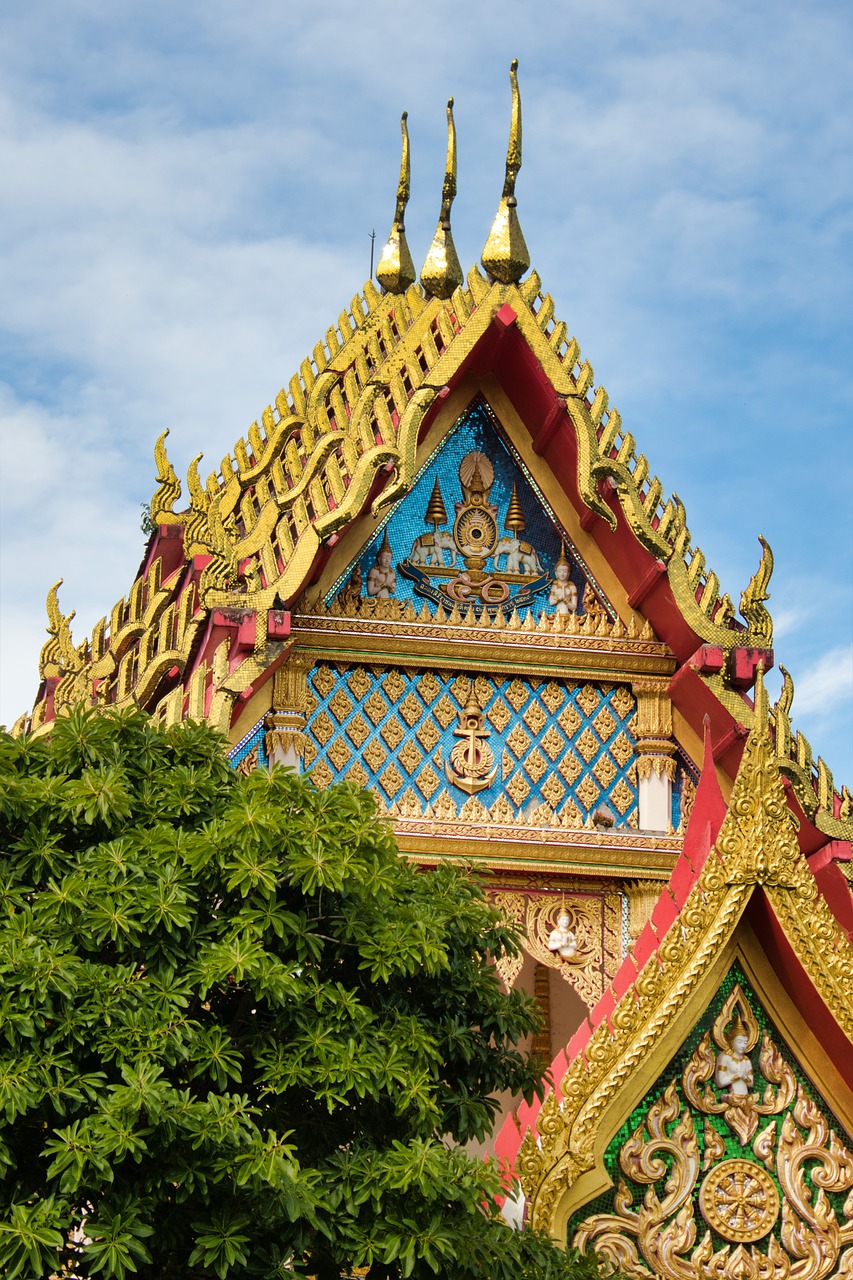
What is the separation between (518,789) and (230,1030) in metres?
4.36

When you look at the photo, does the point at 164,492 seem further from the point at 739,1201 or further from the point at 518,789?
the point at 739,1201

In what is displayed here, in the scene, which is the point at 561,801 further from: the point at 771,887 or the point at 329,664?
the point at 771,887

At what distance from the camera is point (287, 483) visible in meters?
13.1

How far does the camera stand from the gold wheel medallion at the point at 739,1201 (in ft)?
→ 26.9

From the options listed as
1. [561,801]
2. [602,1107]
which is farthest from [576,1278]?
[561,801]

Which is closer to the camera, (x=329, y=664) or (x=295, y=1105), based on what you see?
(x=295, y=1105)

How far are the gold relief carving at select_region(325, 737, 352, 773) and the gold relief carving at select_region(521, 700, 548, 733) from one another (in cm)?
96

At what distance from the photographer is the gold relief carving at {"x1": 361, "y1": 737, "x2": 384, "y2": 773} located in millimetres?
11977

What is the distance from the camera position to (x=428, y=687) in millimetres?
12250

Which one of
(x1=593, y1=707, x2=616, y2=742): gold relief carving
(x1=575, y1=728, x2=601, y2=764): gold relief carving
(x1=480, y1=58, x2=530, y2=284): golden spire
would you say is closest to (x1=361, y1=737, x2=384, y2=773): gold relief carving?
(x1=575, y1=728, x2=601, y2=764): gold relief carving

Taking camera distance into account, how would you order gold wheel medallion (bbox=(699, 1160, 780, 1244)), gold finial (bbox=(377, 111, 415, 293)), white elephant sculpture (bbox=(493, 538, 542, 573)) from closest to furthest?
gold wheel medallion (bbox=(699, 1160, 780, 1244))
white elephant sculpture (bbox=(493, 538, 542, 573))
gold finial (bbox=(377, 111, 415, 293))

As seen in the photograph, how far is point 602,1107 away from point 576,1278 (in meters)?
0.60

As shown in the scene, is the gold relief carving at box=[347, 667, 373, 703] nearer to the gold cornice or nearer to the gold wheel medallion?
the gold cornice

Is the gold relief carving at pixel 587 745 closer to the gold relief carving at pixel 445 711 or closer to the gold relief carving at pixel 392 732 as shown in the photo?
the gold relief carving at pixel 445 711
